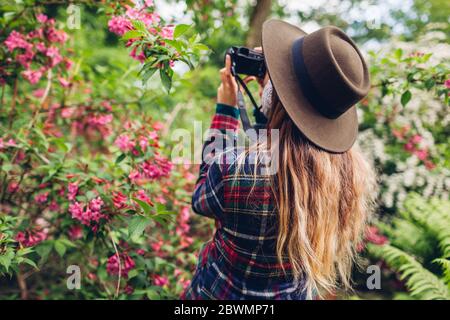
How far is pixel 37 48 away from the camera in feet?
6.16

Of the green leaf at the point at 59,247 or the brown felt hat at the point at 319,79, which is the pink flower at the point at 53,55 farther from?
the brown felt hat at the point at 319,79

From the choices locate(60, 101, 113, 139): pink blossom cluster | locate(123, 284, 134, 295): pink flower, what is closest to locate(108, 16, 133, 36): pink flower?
locate(60, 101, 113, 139): pink blossom cluster

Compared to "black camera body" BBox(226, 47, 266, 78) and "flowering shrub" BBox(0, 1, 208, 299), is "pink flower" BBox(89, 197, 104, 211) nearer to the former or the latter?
"flowering shrub" BBox(0, 1, 208, 299)

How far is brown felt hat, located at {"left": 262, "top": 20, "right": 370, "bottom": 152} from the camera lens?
1.06 meters

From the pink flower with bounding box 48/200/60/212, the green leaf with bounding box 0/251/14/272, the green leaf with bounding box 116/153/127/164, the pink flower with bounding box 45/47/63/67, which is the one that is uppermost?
the pink flower with bounding box 45/47/63/67

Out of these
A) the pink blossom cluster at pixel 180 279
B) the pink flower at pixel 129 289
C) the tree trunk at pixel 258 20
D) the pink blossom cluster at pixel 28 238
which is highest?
the tree trunk at pixel 258 20

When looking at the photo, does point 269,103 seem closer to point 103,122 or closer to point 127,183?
point 127,183

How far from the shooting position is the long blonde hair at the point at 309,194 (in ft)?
3.65

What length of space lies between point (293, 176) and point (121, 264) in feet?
3.39

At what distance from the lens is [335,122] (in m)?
1.19

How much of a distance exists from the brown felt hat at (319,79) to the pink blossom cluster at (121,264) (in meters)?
1.09

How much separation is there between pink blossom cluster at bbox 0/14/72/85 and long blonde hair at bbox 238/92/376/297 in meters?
1.42

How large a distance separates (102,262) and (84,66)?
1.20 metres

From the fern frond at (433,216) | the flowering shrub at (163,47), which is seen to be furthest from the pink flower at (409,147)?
the flowering shrub at (163,47)
